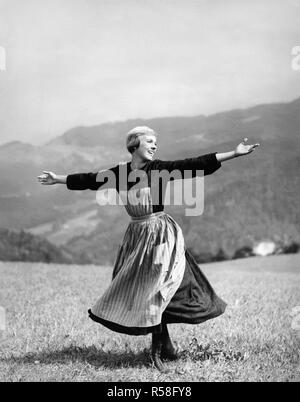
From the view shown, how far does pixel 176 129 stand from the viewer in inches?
381

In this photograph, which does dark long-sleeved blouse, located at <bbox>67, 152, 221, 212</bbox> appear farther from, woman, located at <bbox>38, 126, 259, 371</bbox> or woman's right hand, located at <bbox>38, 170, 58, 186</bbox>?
woman's right hand, located at <bbox>38, 170, 58, 186</bbox>

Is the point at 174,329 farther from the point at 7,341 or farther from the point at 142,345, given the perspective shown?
the point at 7,341

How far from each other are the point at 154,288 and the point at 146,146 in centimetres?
105

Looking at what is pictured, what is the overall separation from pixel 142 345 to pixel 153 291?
1.09m

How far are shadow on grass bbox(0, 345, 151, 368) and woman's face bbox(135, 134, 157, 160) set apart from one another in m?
1.58

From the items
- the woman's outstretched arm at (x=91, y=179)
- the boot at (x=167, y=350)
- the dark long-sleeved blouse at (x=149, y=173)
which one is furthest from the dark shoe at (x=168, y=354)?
the woman's outstretched arm at (x=91, y=179)

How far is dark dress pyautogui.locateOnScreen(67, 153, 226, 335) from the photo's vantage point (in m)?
4.54

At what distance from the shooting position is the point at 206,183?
1190 cm

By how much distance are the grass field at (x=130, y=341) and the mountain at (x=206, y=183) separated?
2.03 m

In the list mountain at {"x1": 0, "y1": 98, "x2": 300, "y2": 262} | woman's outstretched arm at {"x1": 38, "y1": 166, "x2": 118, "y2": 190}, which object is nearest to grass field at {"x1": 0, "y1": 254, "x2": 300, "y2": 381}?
woman's outstretched arm at {"x1": 38, "y1": 166, "x2": 118, "y2": 190}

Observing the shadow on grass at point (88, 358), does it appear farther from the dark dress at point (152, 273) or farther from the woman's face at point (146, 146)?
the woman's face at point (146, 146)

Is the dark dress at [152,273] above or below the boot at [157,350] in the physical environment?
above

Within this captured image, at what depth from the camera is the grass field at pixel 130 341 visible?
183 inches

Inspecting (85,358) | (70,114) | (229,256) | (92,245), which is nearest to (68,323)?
(85,358)
